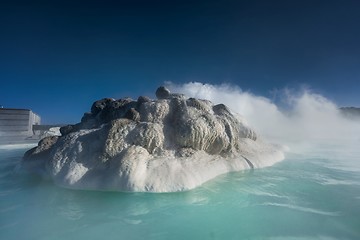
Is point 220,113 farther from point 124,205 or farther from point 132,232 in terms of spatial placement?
point 132,232

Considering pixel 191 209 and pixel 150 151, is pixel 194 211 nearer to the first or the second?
pixel 191 209

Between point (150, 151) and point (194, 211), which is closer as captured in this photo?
point (194, 211)

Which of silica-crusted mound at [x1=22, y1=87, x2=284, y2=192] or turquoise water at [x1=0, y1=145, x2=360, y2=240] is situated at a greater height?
silica-crusted mound at [x1=22, y1=87, x2=284, y2=192]

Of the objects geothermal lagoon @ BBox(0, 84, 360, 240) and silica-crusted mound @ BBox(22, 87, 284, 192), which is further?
silica-crusted mound @ BBox(22, 87, 284, 192)

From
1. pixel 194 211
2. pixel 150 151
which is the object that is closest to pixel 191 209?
pixel 194 211

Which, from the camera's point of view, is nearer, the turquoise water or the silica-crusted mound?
the turquoise water
